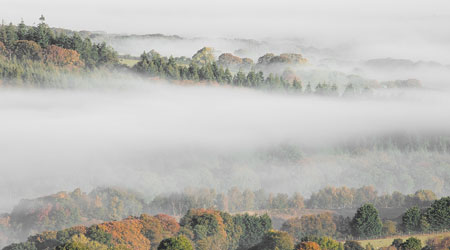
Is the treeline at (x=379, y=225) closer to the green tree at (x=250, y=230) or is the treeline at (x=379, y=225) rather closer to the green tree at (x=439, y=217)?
the green tree at (x=439, y=217)

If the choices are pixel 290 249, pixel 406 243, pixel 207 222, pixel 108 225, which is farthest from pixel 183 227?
pixel 406 243

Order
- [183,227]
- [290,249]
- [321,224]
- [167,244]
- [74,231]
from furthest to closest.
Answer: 1. [321,224]
2. [183,227]
3. [74,231]
4. [290,249]
5. [167,244]

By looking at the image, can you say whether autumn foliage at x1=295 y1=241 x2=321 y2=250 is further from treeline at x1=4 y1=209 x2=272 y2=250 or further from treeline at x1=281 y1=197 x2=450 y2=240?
treeline at x1=281 y1=197 x2=450 y2=240

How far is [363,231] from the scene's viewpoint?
193000 mm

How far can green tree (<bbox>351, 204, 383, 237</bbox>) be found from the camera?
192500 millimetres

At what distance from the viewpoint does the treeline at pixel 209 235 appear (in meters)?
161

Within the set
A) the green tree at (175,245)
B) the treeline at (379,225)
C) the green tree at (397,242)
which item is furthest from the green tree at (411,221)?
the green tree at (175,245)

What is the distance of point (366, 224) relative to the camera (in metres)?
194

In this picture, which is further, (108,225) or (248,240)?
(248,240)

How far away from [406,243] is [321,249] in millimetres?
19848

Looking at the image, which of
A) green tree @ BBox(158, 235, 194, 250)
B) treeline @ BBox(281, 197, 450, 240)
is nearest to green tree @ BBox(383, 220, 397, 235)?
treeline @ BBox(281, 197, 450, 240)

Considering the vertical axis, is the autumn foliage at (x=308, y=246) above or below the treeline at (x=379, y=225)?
above

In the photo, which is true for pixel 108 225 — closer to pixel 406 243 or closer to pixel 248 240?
pixel 248 240

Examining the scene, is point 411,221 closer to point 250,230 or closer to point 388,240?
point 388,240
